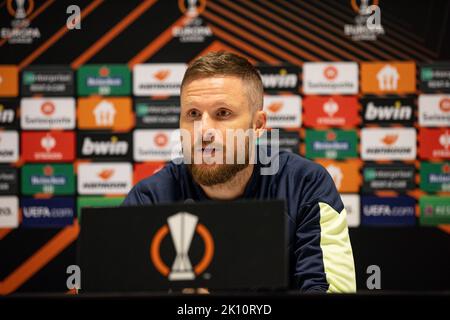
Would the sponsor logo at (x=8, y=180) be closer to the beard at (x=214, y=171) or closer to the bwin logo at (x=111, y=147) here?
the bwin logo at (x=111, y=147)

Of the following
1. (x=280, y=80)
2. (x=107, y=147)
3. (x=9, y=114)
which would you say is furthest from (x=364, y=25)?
(x=9, y=114)

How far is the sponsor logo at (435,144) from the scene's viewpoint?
11.2 ft

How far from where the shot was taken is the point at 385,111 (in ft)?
11.2

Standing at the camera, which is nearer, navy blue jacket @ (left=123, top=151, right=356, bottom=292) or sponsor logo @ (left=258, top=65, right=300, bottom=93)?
navy blue jacket @ (left=123, top=151, right=356, bottom=292)

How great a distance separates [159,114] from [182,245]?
2543mm

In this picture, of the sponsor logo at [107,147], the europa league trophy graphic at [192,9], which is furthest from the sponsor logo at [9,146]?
the europa league trophy graphic at [192,9]

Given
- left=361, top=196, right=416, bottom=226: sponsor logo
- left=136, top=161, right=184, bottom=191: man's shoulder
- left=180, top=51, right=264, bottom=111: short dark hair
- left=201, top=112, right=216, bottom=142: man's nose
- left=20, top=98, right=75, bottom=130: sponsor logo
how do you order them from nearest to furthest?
left=201, top=112, right=216, bottom=142: man's nose
left=180, top=51, right=264, bottom=111: short dark hair
left=136, top=161, right=184, bottom=191: man's shoulder
left=361, top=196, right=416, bottom=226: sponsor logo
left=20, top=98, right=75, bottom=130: sponsor logo

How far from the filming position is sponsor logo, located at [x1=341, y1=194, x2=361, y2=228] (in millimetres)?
3383

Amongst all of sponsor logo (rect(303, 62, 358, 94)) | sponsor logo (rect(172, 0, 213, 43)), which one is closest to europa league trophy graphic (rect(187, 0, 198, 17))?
sponsor logo (rect(172, 0, 213, 43))

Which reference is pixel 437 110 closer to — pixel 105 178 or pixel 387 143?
pixel 387 143

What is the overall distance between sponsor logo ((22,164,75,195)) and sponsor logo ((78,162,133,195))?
82 mm

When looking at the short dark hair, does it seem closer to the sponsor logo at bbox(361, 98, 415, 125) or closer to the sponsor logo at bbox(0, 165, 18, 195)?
the sponsor logo at bbox(361, 98, 415, 125)

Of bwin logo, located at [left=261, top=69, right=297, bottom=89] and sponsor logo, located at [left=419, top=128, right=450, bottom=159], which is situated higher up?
bwin logo, located at [left=261, top=69, right=297, bottom=89]

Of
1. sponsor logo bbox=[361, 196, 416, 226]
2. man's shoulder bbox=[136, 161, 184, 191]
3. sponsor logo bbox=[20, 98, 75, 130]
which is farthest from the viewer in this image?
sponsor logo bbox=[20, 98, 75, 130]
